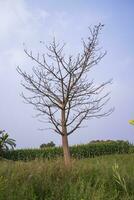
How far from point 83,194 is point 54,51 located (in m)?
11.8

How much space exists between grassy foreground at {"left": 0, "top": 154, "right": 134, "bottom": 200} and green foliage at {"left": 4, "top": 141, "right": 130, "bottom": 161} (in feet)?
65.7

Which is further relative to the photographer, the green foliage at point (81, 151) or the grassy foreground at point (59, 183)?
the green foliage at point (81, 151)

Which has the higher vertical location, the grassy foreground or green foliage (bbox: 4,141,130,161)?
green foliage (bbox: 4,141,130,161)

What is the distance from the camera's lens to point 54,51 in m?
19.1

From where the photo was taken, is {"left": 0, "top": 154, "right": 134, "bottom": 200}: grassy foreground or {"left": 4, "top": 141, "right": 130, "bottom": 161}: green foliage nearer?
{"left": 0, "top": 154, "right": 134, "bottom": 200}: grassy foreground

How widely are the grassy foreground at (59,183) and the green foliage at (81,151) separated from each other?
20.0m

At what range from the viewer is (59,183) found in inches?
337

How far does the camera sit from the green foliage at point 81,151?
31.9 metres

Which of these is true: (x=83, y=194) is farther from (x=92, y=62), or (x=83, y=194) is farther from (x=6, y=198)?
(x=92, y=62)

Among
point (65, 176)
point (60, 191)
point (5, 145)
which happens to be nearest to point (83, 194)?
point (60, 191)

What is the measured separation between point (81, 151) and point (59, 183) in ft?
82.5

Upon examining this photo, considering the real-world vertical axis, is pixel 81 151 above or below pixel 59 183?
above

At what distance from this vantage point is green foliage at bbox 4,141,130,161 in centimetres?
3195

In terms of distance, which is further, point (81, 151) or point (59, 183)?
point (81, 151)
